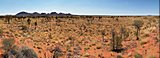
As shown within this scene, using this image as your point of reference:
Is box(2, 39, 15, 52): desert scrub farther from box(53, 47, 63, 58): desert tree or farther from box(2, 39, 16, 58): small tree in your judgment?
box(53, 47, 63, 58): desert tree

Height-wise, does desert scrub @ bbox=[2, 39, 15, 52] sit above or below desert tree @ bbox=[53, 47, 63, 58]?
above

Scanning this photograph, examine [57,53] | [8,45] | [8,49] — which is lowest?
[57,53]

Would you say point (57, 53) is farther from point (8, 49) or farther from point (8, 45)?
point (8, 49)

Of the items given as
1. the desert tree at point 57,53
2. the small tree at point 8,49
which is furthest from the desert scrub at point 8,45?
the desert tree at point 57,53

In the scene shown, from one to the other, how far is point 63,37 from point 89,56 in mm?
16145

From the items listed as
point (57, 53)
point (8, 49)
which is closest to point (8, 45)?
point (8, 49)

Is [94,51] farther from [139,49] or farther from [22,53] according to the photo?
[22,53]

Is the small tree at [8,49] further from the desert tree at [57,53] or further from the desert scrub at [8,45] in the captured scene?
the desert tree at [57,53]

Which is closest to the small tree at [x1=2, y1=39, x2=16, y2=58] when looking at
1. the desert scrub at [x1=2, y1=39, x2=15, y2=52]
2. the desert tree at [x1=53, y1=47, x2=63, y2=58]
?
the desert scrub at [x1=2, y1=39, x2=15, y2=52]

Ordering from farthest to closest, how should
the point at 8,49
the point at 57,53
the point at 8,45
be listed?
→ the point at 57,53 → the point at 8,45 → the point at 8,49

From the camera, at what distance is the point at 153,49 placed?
36062 mm

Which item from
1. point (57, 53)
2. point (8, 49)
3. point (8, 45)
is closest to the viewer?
point (8, 49)

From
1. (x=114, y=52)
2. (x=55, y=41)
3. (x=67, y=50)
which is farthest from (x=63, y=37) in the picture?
(x=114, y=52)

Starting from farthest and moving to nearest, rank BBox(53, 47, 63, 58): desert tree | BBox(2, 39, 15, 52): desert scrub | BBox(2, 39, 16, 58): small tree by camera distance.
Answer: BBox(53, 47, 63, 58): desert tree, BBox(2, 39, 15, 52): desert scrub, BBox(2, 39, 16, 58): small tree
